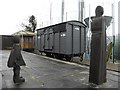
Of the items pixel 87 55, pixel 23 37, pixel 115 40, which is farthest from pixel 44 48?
pixel 23 37

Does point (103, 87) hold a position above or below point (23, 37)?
below

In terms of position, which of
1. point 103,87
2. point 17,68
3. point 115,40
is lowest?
point 103,87

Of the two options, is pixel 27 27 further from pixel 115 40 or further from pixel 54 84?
pixel 54 84

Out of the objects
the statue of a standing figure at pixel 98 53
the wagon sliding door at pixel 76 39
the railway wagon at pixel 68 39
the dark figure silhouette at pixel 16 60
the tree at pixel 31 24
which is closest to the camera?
the statue of a standing figure at pixel 98 53

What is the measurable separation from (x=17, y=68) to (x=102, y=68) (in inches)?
124

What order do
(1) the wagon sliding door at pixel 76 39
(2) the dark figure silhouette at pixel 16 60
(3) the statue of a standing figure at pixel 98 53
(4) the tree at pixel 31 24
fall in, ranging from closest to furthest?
(3) the statue of a standing figure at pixel 98 53, (2) the dark figure silhouette at pixel 16 60, (1) the wagon sliding door at pixel 76 39, (4) the tree at pixel 31 24

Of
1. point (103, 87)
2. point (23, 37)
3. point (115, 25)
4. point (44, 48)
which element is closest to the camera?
point (103, 87)

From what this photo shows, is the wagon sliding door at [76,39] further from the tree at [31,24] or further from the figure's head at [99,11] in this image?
the tree at [31,24]

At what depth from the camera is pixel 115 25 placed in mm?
15922

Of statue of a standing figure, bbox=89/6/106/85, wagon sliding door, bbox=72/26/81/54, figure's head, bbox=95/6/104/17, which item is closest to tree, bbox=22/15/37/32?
wagon sliding door, bbox=72/26/81/54

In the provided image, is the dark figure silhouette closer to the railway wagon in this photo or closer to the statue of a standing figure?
the statue of a standing figure

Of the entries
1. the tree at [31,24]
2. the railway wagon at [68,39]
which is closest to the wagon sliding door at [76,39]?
the railway wagon at [68,39]

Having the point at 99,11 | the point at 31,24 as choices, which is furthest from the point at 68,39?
the point at 31,24

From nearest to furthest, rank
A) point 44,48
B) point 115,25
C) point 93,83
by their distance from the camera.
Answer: point 93,83 → point 115,25 → point 44,48
